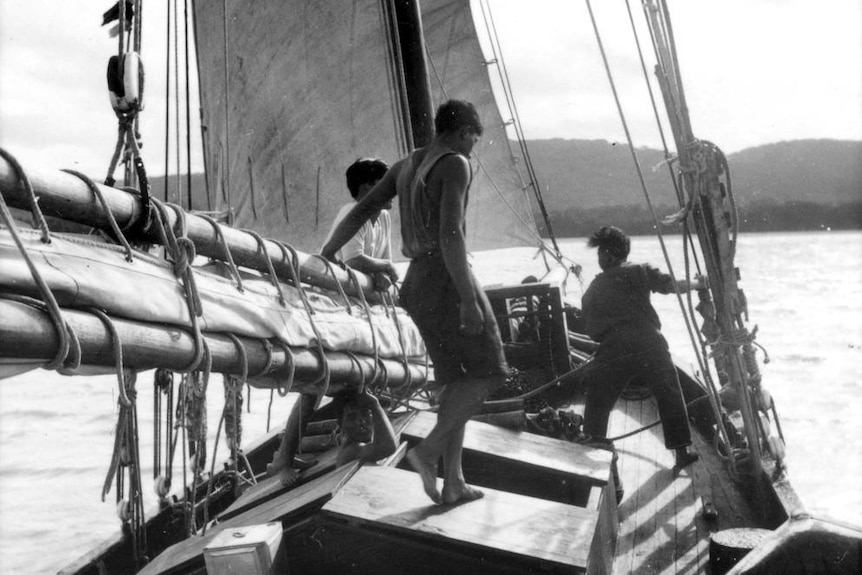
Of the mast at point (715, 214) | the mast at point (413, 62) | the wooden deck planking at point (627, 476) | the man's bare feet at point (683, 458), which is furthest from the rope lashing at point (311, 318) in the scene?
the mast at point (413, 62)

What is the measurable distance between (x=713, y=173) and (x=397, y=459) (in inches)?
76.6

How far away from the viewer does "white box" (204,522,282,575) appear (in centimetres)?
217

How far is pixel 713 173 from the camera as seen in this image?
Answer: 11.3 ft

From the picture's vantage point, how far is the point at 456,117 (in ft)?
7.63

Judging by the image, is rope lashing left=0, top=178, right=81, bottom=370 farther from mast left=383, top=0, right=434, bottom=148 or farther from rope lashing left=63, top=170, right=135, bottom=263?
mast left=383, top=0, right=434, bottom=148

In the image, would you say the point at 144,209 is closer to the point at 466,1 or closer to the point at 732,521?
the point at 732,521

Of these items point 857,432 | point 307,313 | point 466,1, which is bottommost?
point 857,432

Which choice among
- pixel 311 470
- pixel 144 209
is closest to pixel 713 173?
pixel 311 470

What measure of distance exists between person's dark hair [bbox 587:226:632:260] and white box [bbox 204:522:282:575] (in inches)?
102

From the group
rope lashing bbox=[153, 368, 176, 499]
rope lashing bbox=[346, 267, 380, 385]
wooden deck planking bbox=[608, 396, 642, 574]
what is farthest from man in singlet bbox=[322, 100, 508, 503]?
rope lashing bbox=[153, 368, 176, 499]

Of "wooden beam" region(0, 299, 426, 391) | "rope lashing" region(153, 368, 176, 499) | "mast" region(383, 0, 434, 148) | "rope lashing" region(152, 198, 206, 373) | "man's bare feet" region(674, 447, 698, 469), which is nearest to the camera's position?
"wooden beam" region(0, 299, 426, 391)

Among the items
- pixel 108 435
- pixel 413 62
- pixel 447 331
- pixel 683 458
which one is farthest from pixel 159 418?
pixel 108 435

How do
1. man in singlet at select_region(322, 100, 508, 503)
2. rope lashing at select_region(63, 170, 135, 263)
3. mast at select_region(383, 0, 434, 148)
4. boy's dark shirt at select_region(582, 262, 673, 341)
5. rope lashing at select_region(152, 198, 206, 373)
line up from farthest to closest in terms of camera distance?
mast at select_region(383, 0, 434, 148)
boy's dark shirt at select_region(582, 262, 673, 341)
man in singlet at select_region(322, 100, 508, 503)
rope lashing at select_region(152, 198, 206, 373)
rope lashing at select_region(63, 170, 135, 263)

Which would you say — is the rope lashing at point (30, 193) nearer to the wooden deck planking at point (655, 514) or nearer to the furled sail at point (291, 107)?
the wooden deck planking at point (655, 514)
